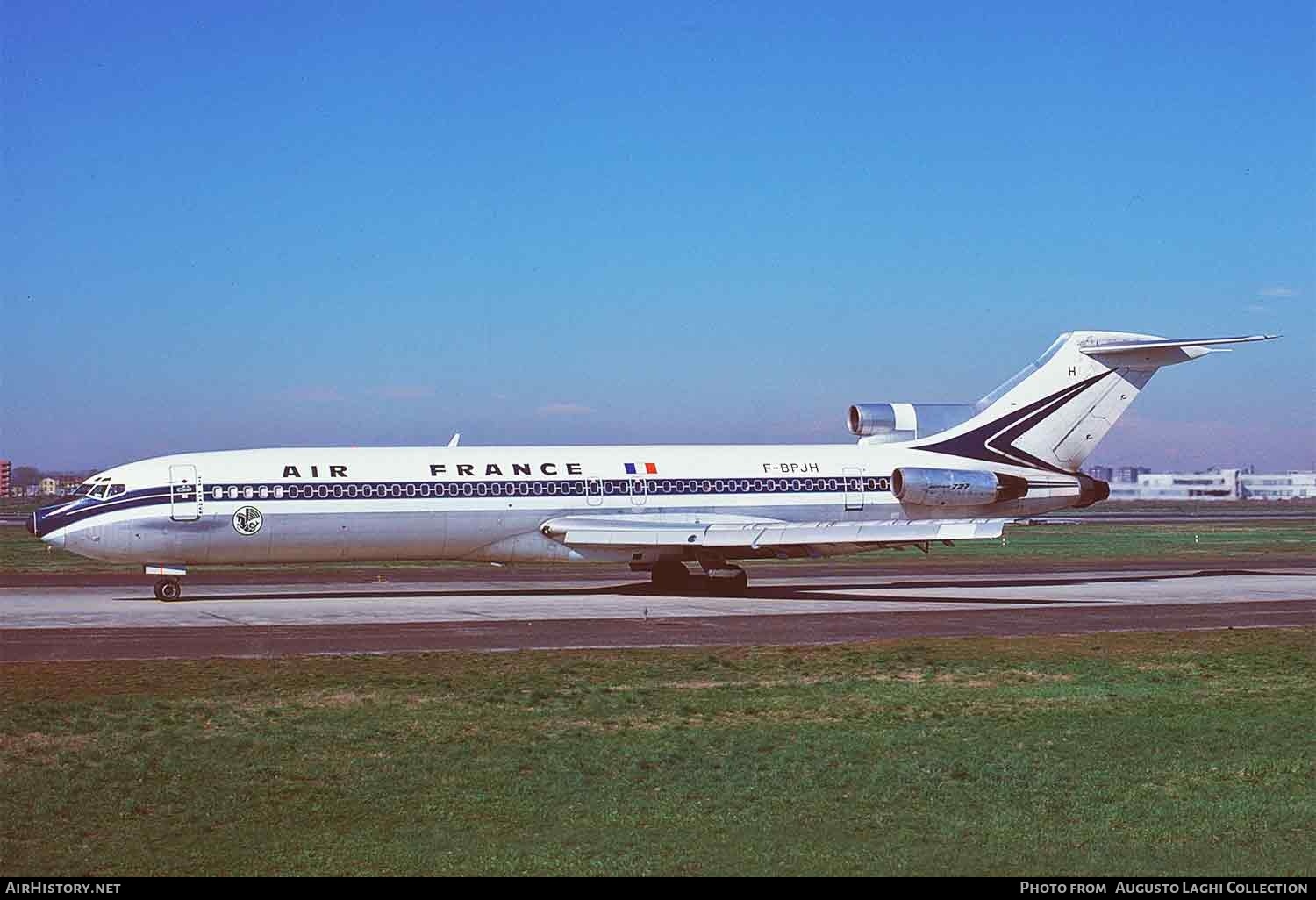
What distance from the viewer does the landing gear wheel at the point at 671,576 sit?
39.2m

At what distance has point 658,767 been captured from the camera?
14391 mm

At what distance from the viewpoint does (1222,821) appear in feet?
39.6

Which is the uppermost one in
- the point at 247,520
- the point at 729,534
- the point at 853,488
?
the point at 853,488

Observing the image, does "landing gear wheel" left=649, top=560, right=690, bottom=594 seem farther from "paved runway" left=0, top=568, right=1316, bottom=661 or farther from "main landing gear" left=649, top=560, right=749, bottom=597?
"paved runway" left=0, top=568, right=1316, bottom=661

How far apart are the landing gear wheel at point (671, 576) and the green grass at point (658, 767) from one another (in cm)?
1680

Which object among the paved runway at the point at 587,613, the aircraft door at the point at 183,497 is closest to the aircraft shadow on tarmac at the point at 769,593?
the paved runway at the point at 587,613

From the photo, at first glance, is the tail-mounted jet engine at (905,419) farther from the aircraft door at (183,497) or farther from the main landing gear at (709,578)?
the aircraft door at (183,497)

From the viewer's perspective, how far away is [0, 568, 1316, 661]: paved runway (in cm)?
2600

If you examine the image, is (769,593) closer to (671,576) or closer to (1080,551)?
(671,576)

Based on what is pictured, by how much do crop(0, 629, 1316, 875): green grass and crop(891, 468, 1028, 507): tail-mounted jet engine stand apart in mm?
17934

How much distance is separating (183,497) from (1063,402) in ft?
82.4

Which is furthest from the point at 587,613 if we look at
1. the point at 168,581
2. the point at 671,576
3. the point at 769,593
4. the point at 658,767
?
the point at 658,767

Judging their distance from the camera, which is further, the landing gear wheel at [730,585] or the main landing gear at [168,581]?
the landing gear wheel at [730,585]

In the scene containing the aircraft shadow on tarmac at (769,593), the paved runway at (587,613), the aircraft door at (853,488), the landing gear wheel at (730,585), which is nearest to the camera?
the paved runway at (587,613)
